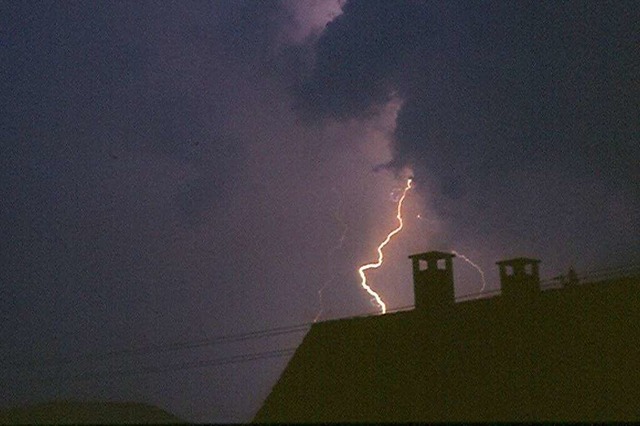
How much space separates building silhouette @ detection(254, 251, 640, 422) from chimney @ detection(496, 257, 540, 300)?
3 cm

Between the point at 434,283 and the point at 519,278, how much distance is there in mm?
3139

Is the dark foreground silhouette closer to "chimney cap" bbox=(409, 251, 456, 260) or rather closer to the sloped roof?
A: the sloped roof

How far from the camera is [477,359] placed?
77.7 feet

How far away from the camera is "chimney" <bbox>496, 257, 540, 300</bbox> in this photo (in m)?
25.2

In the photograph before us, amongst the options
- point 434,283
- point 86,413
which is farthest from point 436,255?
point 86,413

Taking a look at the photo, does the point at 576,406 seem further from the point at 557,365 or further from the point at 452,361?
the point at 452,361

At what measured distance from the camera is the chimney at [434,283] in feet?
87.9

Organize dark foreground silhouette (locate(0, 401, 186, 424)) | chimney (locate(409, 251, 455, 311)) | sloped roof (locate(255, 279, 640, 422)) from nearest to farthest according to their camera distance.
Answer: sloped roof (locate(255, 279, 640, 422))
chimney (locate(409, 251, 455, 311))
dark foreground silhouette (locate(0, 401, 186, 424))

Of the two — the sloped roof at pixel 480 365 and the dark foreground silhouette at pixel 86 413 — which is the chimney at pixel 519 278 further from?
the dark foreground silhouette at pixel 86 413

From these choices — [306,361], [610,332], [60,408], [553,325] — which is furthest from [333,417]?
[60,408]

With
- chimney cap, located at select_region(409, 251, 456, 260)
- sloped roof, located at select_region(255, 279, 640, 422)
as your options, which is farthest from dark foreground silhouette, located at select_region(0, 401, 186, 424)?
chimney cap, located at select_region(409, 251, 456, 260)

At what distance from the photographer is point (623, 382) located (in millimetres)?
19562

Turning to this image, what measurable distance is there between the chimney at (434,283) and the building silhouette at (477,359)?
0.12 feet

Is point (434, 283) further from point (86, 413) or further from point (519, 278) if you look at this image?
point (86, 413)
